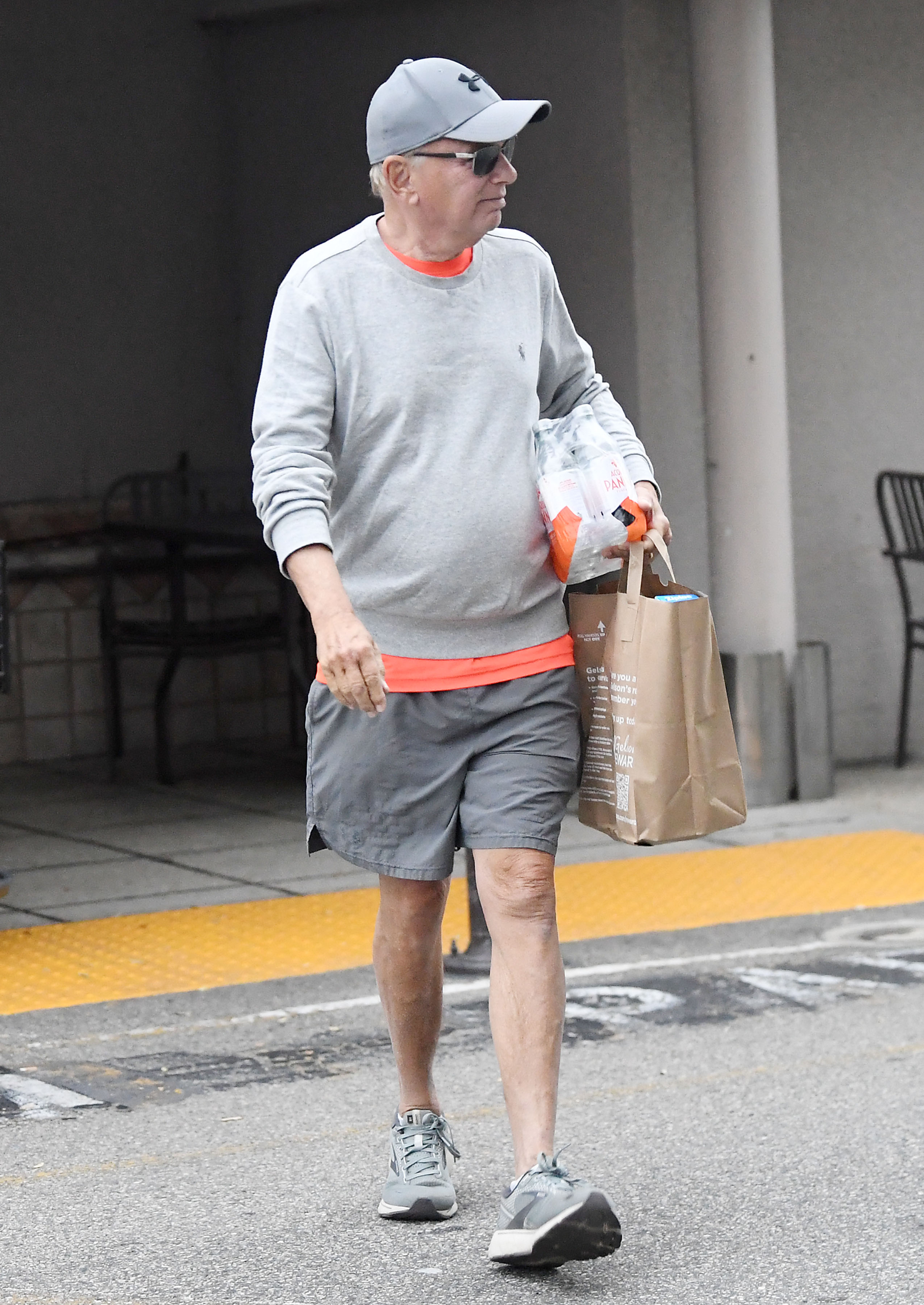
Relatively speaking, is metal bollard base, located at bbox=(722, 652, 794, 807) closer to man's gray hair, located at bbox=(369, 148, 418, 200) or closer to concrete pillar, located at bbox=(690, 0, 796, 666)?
concrete pillar, located at bbox=(690, 0, 796, 666)

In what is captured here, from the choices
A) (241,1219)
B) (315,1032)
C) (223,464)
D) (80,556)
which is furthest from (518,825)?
(223,464)

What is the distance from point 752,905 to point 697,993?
107 cm

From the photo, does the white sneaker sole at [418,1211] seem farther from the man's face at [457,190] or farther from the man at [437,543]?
the man's face at [457,190]

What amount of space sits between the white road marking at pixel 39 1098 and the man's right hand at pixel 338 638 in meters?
1.63

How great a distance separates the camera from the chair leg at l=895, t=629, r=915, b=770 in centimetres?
905

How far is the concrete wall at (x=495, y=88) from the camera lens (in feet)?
27.7

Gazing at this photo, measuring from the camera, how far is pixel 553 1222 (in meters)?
3.37

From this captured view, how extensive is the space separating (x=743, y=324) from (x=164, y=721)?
9.69 feet

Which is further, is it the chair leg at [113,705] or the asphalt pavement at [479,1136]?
the chair leg at [113,705]

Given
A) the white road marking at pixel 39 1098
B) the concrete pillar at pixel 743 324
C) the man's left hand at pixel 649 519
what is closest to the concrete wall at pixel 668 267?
the concrete pillar at pixel 743 324

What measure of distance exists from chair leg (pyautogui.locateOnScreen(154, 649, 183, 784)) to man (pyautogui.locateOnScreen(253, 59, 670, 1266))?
17.4 ft

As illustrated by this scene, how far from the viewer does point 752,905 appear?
666cm

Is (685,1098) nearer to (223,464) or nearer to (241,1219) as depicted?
(241,1219)

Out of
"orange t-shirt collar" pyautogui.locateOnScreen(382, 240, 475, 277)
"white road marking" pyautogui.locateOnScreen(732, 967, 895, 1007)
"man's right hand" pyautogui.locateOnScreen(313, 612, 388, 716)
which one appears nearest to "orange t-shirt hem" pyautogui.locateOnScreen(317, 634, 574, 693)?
"man's right hand" pyautogui.locateOnScreen(313, 612, 388, 716)
